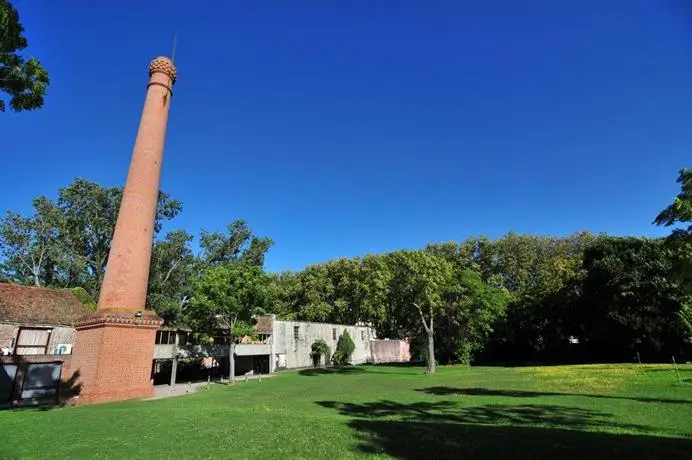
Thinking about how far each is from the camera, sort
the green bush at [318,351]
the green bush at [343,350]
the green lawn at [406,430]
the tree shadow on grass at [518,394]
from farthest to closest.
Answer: the green bush at [343,350] → the green bush at [318,351] → the tree shadow on grass at [518,394] → the green lawn at [406,430]

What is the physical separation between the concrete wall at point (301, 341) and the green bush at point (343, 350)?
1.84m

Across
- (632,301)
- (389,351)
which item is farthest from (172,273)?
(632,301)

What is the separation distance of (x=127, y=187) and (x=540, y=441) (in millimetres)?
26686

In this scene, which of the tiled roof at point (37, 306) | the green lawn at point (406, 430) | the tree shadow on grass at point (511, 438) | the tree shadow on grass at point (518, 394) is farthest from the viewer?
the tiled roof at point (37, 306)

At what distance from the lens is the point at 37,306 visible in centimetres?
3123

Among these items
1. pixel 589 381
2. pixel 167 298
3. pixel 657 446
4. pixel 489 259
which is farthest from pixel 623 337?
pixel 167 298

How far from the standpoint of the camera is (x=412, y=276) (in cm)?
3544

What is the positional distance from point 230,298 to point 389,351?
38.0 m

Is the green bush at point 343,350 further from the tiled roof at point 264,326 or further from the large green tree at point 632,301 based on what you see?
the large green tree at point 632,301

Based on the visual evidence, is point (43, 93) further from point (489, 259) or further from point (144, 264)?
point (489, 259)

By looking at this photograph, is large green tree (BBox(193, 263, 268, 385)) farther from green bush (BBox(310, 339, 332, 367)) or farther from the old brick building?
green bush (BBox(310, 339, 332, 367))

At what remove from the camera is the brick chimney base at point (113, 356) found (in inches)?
876

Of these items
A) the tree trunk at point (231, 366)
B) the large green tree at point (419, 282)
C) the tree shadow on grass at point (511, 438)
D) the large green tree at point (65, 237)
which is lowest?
the tree shadow on grass at point (511, 438)

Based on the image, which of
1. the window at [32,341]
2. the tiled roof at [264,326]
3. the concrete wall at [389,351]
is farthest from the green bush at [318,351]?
the window at [32,341]
